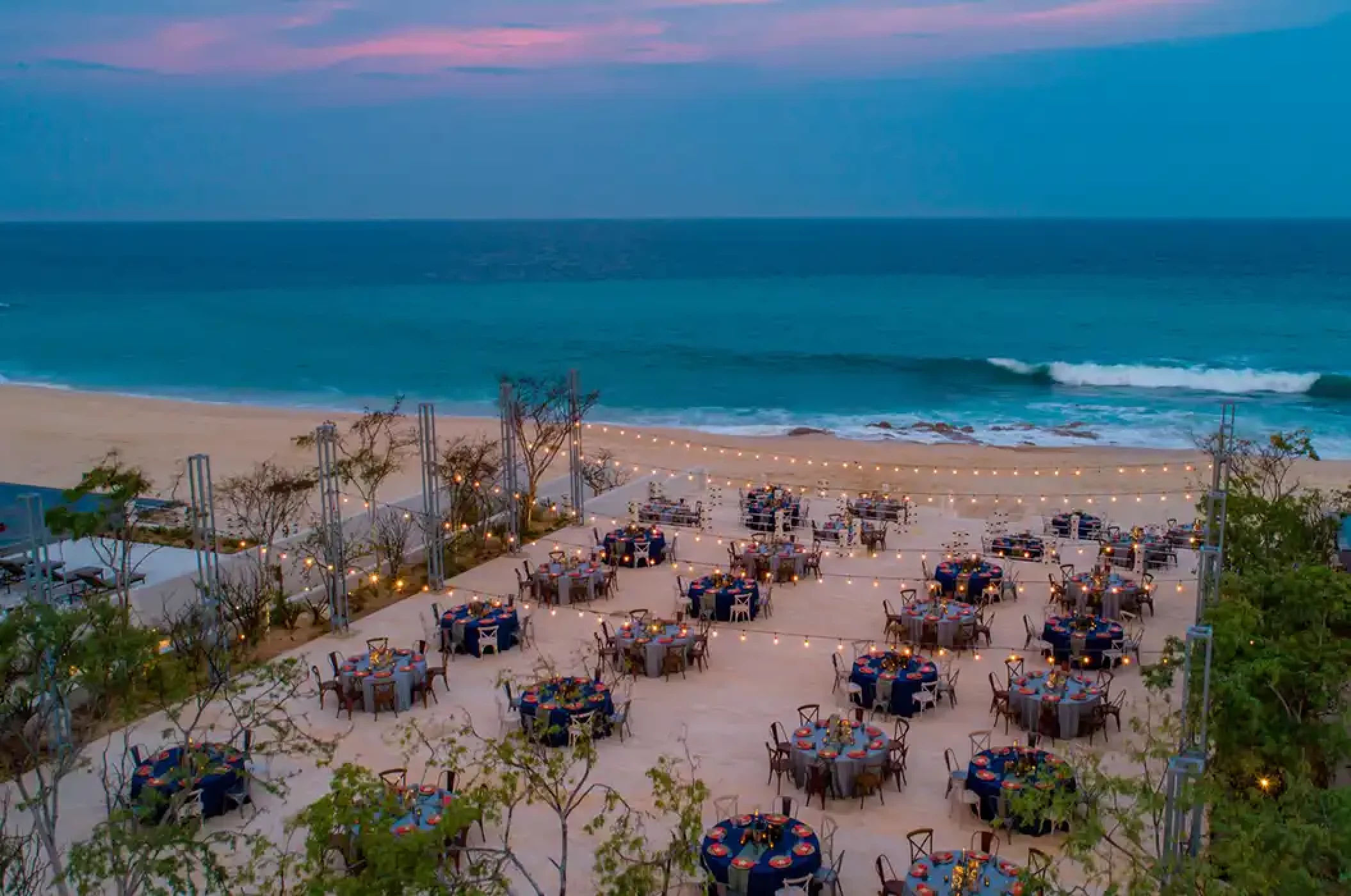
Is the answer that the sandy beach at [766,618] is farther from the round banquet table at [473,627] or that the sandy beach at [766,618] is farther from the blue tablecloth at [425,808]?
the blue tablecloth at [425,808]

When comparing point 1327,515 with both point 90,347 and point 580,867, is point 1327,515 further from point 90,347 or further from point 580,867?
point 90,347

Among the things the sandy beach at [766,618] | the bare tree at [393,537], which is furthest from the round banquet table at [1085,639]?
the bare tree at [393,537]

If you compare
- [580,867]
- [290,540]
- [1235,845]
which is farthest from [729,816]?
[290,540]

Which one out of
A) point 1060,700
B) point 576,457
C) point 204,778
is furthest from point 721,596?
point 204,778

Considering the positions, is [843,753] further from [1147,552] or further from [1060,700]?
[1147,552]

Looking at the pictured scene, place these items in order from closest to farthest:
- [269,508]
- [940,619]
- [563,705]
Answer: [563,705] < [940,619] < [269,508]

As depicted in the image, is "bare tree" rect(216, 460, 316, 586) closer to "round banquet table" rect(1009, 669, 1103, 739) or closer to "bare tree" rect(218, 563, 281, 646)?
"bare tree" rect(218, 563, 281, 646)

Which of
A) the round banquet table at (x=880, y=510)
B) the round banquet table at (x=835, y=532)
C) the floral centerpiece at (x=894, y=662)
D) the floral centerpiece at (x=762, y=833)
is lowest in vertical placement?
the floral centerpiece at (x=762, y=833)
